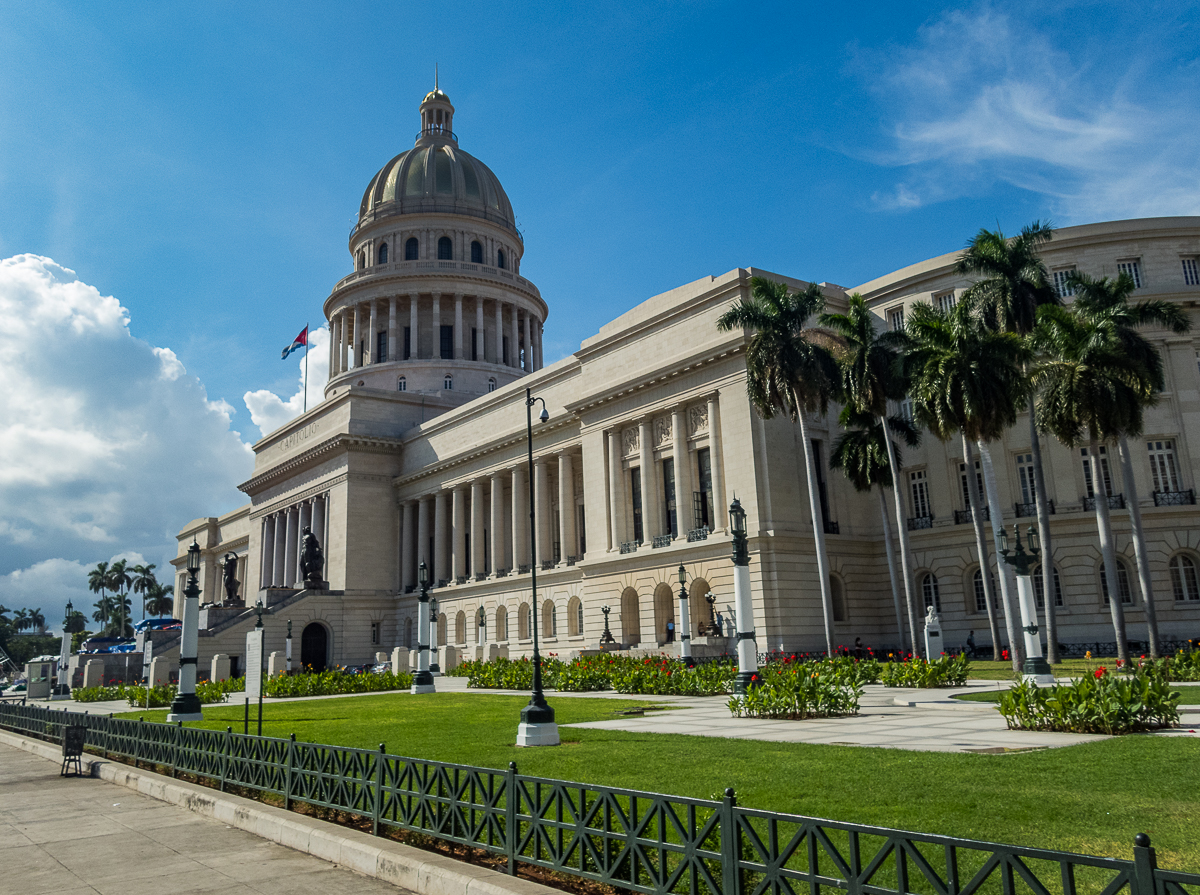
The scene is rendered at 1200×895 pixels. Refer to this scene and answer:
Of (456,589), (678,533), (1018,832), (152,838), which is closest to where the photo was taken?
(1018,832)

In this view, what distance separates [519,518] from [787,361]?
29407 millimetres

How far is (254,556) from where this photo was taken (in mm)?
89750

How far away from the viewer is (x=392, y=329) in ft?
290

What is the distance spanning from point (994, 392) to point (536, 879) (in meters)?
30.3

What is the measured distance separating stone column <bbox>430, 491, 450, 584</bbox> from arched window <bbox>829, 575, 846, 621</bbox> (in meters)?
34.1

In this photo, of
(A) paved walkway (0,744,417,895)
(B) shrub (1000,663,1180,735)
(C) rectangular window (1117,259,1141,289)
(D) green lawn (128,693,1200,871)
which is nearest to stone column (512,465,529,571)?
(C) rectangular window (1117,259,1141,289)

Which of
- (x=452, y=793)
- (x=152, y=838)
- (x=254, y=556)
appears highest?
(x=254, y=556)

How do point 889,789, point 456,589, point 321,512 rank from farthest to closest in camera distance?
point 321,512 < point 456,589 < point 889,789

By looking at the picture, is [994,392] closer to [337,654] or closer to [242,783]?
[242,783]

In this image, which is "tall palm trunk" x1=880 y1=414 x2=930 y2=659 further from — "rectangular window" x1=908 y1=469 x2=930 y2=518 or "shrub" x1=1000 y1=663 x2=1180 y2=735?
"shrub" x1=1000 y1=663 x2=1180 y2=735

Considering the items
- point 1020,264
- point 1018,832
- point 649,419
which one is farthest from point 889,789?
point 649,419

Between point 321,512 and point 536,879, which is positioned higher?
point 321,512

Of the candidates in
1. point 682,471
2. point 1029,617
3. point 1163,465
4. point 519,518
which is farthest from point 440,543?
point 1029,617

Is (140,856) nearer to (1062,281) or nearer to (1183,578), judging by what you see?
(1183,578)
